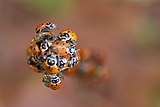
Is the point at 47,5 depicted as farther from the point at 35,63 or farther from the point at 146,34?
the point at 35,63

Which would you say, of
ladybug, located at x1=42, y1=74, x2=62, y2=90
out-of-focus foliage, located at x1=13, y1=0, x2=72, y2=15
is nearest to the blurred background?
out-of-focus foliage, located at x1=13, y1=0, x2=72, y2=15

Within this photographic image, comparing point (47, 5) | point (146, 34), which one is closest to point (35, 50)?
point (47, 5)

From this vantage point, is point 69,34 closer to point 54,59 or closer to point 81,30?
point 54,59

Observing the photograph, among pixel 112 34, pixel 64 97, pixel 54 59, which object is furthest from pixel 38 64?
pixel 112 34

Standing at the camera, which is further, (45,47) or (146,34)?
(146,34)

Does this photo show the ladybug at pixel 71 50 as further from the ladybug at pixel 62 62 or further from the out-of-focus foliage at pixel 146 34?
the out-of-focus foliage at pixel 146 34

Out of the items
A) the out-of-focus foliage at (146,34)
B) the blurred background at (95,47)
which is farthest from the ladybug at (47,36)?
the out-of-focus foliage at (146,34)
